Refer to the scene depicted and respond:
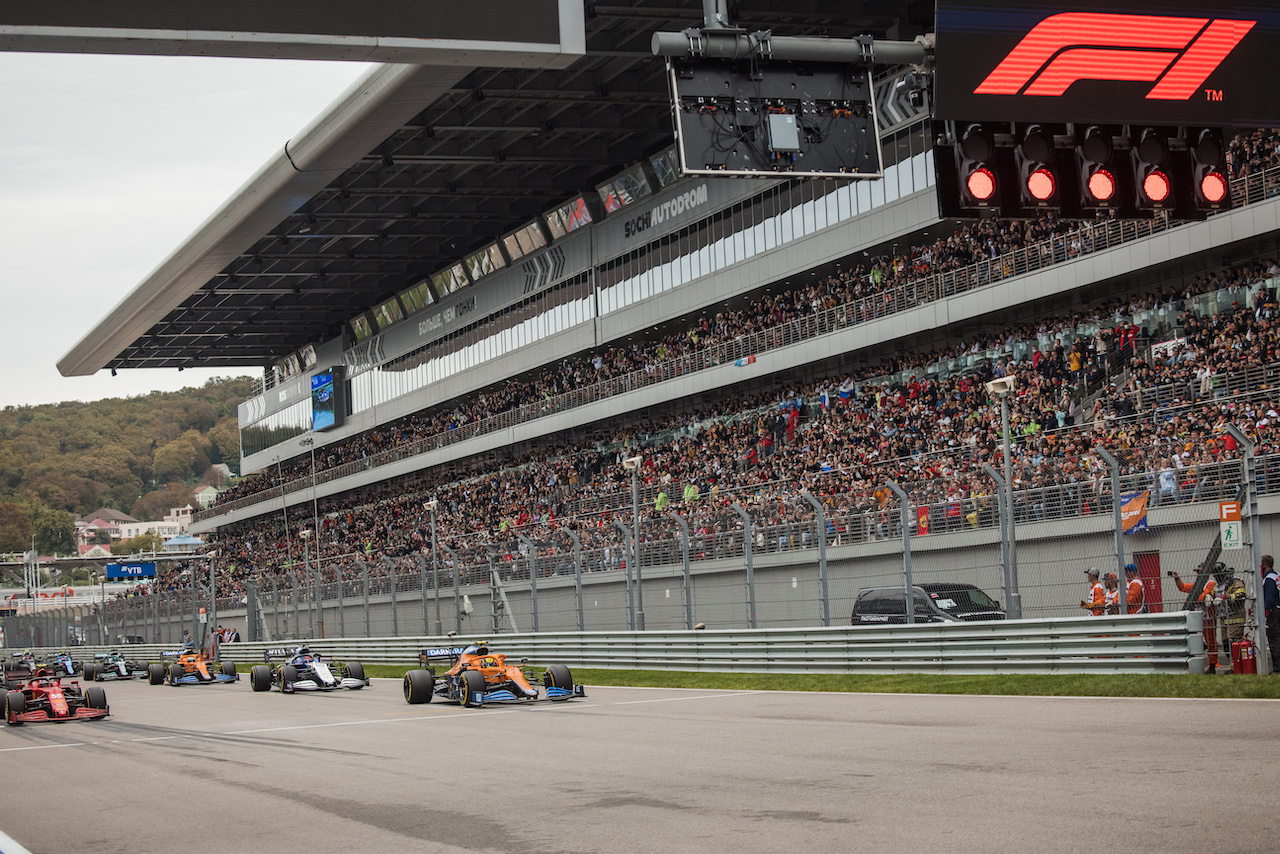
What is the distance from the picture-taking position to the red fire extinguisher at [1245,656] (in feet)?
46.1

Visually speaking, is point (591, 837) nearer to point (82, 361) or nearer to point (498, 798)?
point (498, 798)

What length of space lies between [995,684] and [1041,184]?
25.7 ft

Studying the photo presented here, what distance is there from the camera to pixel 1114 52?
30.1 feet

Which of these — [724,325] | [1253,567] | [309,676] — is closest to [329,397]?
[724,325]

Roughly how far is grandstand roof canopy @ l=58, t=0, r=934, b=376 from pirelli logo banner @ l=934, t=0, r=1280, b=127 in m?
18.9

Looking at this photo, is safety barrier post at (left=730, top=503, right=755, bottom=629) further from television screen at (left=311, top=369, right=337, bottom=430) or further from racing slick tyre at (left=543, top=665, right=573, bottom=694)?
television screen at (left=311, top=369, right=337, bottom=430)

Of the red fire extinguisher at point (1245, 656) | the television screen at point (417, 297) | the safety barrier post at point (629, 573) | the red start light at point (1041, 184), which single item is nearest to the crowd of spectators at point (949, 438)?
the safety barrier post at point (629, 573)

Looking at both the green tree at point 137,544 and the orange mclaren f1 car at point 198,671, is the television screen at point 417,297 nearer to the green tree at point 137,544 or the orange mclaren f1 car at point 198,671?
the orange mclaren f1 car at point 198,671

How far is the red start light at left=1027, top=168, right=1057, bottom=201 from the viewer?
9555 mm

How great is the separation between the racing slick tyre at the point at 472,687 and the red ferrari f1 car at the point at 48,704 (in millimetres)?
6268

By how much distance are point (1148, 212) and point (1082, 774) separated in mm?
4146

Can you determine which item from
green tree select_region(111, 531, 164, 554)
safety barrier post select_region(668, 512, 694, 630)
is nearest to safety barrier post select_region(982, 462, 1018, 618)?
safety barrier post select_region(668, 512, 694, 630)

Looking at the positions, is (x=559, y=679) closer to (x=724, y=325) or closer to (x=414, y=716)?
(x=414, y=716)

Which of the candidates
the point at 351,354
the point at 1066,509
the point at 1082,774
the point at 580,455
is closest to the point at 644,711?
the point at 1066,509
